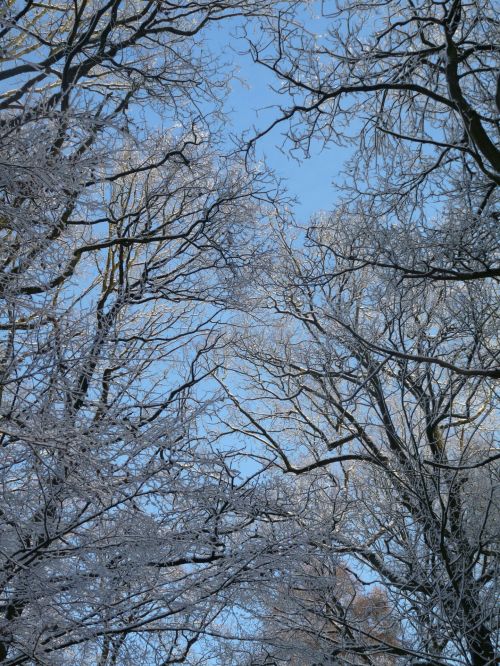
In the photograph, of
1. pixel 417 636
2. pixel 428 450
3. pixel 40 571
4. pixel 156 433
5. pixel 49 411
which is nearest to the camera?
pixel 49 411

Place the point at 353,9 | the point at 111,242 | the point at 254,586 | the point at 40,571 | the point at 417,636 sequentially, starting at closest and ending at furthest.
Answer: the point at 40,571 < the point at 254,586 < the point at 353,9 < the point at 417,636 < the point at 111,242

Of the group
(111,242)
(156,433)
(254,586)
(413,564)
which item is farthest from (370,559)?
(111,242)

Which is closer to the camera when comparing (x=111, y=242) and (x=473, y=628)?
(x=473, y=628)

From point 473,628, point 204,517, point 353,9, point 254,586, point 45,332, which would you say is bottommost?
point 473,628

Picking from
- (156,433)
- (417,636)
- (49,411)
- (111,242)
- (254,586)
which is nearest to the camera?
(49,411)

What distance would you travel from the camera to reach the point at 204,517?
205 inches

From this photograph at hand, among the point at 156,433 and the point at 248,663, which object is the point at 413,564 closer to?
the point at 248,663

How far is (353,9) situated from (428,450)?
563 centimetres

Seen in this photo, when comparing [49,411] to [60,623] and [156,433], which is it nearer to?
[156,433]

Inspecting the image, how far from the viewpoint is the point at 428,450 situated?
9188 millimetres

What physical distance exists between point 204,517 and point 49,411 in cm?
170

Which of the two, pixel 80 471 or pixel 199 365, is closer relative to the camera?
pixel 80 471

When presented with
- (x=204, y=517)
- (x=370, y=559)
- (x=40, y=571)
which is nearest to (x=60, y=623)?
(x=40, y=571)

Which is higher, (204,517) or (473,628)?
(204,517)
